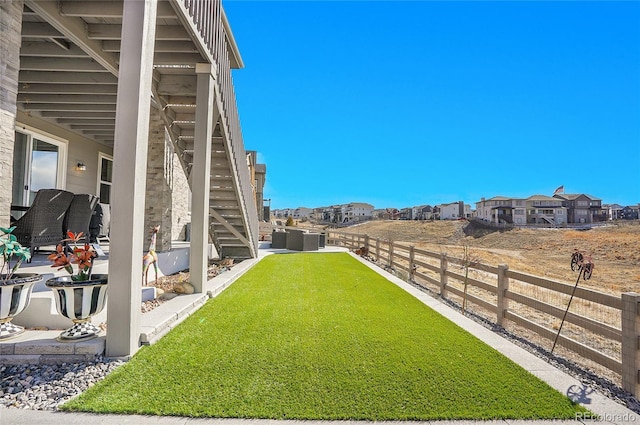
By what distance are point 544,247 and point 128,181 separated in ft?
112

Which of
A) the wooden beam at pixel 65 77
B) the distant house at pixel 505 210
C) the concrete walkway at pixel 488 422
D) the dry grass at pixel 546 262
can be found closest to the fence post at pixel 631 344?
→ the concrete walkway at pixel 488 422

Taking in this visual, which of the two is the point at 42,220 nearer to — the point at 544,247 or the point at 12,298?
the point at 12,298

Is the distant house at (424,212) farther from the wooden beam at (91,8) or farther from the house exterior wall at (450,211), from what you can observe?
the wooden beam at (91,8)

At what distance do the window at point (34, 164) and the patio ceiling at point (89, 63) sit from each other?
1.63ft

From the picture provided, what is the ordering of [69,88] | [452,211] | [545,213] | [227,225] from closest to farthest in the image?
[69,88] → [227,225] → [545,213] → [452,211]

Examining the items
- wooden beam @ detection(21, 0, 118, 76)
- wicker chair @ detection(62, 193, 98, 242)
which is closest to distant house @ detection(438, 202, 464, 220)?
wicker chair @ detection(62, 193, 98, 242)

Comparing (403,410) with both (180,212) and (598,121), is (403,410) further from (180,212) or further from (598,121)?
(598,121)

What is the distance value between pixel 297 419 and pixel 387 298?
140 inches

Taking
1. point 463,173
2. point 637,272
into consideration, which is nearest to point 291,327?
point 637,272

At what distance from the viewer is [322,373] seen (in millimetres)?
2584

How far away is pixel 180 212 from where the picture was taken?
9812 mm

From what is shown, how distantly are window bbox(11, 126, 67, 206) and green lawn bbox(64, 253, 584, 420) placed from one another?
488 cm

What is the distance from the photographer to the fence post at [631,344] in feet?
8.32

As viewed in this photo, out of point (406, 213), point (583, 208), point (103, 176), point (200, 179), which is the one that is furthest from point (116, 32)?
point (406, 213)
